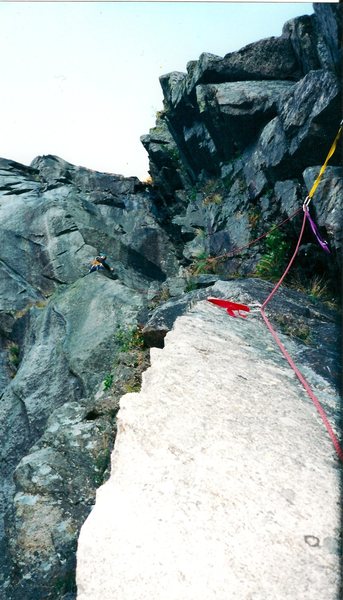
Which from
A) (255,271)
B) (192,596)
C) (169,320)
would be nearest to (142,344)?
(169,320)

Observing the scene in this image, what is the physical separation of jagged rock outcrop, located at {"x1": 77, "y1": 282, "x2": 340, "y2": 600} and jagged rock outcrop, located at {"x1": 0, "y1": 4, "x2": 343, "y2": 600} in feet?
5.87

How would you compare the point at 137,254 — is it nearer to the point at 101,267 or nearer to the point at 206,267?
the point at 101,267

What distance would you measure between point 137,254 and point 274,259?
9.92 metres

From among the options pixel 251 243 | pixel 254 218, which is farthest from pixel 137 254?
pixel 251 243

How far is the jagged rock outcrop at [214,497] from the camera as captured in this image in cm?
279

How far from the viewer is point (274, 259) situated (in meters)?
11.3

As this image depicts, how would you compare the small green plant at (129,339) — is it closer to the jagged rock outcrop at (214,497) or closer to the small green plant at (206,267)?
the small green plant at (206,267)

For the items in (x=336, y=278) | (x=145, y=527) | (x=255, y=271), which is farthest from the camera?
(x=255, y=271)

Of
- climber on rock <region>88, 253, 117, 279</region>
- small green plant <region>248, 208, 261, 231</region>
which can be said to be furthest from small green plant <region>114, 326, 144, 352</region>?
small green plant <region>248, 208, 261, 231</region>

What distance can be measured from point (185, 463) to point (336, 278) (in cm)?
725

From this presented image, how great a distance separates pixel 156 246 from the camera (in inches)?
803

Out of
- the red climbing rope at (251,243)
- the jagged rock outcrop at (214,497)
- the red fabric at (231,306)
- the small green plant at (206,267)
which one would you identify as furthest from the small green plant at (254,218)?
the jagged rock outcrop at (214,497)

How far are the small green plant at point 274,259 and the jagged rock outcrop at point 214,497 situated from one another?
6488mm

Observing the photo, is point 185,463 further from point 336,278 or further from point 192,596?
point 336,278
